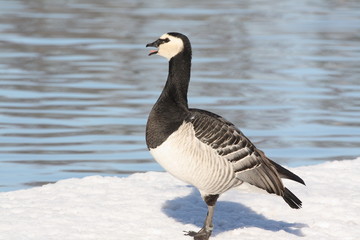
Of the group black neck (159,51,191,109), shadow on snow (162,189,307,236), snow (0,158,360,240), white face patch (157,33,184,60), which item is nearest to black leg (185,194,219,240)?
snow (0,158,360,240)

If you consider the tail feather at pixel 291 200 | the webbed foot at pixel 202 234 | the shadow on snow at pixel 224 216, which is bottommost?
the shadow on snow at pixel 224 216

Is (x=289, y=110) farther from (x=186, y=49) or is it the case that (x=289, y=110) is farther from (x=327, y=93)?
(x=186, y=49)

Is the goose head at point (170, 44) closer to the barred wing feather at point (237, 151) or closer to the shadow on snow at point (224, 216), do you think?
the barred wing feather at point (237, 151)

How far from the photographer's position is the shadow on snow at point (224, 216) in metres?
9.92

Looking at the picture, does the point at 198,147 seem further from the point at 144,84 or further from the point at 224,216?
the point at 144,84

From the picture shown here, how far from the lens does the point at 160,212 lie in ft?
33.6

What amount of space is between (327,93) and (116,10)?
27733mm

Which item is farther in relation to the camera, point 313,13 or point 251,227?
point 313,13

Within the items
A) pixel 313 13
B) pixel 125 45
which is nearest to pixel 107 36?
pixel 125 45

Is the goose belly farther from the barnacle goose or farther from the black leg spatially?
the black leg

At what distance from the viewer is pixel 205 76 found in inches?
1052

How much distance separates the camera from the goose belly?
8.70m

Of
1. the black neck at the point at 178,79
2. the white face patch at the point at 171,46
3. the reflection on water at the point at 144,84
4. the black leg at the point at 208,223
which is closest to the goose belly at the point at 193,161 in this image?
the black leg at the point at 208,223

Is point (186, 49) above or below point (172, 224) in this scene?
above
